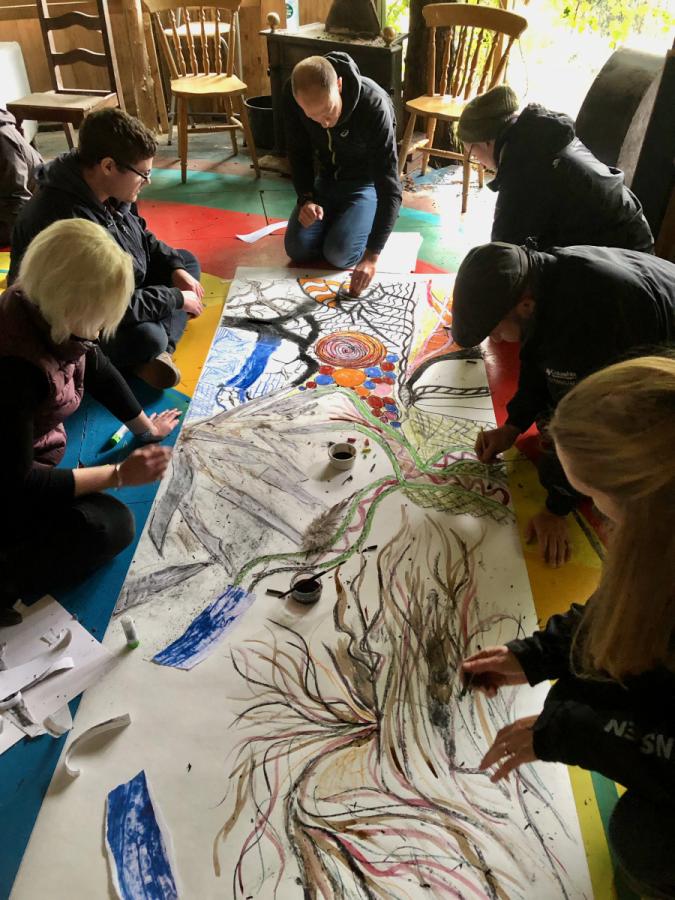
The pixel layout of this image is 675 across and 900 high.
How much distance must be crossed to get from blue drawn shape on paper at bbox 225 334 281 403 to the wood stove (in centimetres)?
230

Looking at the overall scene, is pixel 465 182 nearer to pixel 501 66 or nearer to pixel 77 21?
pixel 501 66

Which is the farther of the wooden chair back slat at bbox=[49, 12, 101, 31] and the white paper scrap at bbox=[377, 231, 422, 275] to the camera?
the wooden chair back slat at bbox=[49, 12, 101, 31]

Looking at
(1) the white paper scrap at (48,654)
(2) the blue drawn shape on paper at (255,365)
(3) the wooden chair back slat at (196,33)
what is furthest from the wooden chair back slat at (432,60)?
(1) the white paper scrap at (48,654)

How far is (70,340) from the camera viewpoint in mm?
1553

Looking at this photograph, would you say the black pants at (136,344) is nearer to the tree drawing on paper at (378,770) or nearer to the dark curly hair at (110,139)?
the dark curly hair at (110,139)

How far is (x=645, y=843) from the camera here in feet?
3.40

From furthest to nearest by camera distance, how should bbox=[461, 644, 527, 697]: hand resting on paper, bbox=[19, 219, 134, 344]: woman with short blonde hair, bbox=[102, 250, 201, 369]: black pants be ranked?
1. bbox=[102, 250, 201, 369]: black pants
2. bbox=[19, 219, 134, 344]: woman with short blonde hair
3. bbox=[461, 644, 527, 697]: hand resting on paper

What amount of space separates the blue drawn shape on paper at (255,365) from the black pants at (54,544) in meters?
0.74

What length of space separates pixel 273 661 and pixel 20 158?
298 centimetres

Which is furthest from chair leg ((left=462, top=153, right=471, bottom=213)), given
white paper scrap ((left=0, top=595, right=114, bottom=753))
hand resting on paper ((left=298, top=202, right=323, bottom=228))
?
white paper scrap ((left=0, top=595, right=114, bottom=753))

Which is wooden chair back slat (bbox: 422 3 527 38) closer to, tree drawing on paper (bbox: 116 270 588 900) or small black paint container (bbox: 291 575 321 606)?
tree drawing on paper (bbox: 116 270 588 900)

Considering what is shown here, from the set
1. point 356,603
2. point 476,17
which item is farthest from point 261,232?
point 356,603

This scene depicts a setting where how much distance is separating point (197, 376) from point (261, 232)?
1399mm

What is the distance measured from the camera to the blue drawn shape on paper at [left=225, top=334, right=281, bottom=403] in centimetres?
231
